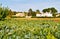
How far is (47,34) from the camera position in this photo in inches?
92.9

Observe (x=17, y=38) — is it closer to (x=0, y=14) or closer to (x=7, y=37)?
(x=7, y=37)

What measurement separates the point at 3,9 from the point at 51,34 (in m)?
21.7

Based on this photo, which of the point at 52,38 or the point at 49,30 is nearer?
the point at 52,38

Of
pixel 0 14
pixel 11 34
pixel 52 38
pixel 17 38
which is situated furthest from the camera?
pixel 0 14

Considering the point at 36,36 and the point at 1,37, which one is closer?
the point at 36,36

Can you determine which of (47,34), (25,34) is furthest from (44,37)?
(25,34)

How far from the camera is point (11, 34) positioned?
2557mm

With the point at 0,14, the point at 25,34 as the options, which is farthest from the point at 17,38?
the point at 0,14

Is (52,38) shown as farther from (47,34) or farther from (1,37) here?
(1,37)

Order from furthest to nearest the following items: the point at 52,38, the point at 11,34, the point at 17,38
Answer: the point at 11,34 < the point at 17,38 < the point at 52,38

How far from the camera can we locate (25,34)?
96.1 inches

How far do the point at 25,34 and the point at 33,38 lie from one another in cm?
15

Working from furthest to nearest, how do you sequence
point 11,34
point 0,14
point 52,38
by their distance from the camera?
point 0,14
point 11,34
point 52,38

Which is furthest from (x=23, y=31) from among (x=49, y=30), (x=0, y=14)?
(x=0, y=14)
